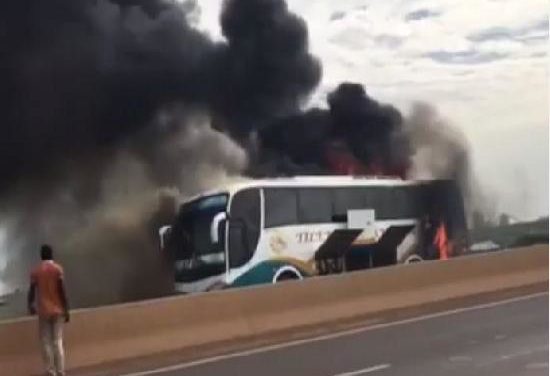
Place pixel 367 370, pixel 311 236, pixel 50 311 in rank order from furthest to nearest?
pixel 311 236 < pixel 50 311 < pixel 367 370

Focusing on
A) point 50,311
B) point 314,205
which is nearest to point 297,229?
point 314,205

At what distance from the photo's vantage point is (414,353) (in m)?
18.3

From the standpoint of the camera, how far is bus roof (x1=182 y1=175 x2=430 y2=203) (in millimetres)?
25583

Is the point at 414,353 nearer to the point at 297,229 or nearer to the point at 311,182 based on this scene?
the point at 297,229

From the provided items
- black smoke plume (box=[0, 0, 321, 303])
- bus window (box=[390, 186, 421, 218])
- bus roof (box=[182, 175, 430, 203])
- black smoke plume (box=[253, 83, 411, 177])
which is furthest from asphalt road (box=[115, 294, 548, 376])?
bus window (box=[390, 186, 421, 218])

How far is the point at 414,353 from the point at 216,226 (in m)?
7.50

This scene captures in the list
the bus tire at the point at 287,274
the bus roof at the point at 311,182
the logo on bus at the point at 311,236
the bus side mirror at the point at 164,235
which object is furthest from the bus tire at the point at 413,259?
the bus side mirror at the point at 164,235

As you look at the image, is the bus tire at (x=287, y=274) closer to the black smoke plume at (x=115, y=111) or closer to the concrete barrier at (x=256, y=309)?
the concrete barrier at (x=256, y=309)

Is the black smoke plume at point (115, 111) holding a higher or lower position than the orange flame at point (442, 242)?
higher

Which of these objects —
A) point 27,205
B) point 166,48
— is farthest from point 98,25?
point 27,205

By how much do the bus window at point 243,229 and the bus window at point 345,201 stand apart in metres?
2.41

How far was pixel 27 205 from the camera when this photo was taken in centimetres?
2303

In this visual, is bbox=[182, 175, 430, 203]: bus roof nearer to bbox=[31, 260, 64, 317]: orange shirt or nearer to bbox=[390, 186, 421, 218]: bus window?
bbox=[390, 186, 421, 218]: bus window

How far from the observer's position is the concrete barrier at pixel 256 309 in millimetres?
18969
